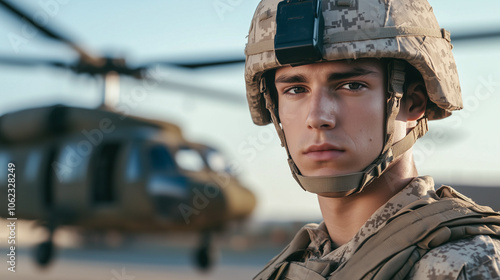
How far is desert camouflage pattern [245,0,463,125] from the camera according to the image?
192 cm

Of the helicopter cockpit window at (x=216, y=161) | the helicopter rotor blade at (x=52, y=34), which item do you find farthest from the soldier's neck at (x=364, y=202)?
the helicopter cockpit window at (x=216, y=161)

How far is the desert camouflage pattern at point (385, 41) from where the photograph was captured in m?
1.92

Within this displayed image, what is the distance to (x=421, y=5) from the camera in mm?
2119

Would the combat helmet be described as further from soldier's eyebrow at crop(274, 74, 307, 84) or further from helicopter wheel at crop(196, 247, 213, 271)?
helicopter wheel at crop(196, 247, 213, 271)

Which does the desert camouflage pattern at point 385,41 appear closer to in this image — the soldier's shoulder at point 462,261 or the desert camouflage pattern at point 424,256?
the desert camouflage pattern at point 424,256

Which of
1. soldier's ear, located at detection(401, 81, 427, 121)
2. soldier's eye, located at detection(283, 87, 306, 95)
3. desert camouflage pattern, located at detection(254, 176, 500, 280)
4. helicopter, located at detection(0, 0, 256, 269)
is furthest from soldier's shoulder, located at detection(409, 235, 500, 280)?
helicopter, located at detection(0, 0, 256, 269)

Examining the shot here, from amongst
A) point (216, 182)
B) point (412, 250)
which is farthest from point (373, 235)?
point (216, 182)

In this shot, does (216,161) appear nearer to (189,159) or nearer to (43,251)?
(189,159)

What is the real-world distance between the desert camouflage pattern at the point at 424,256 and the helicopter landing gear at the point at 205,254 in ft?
27.2

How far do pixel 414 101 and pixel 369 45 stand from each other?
379mm

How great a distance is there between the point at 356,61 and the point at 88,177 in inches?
318

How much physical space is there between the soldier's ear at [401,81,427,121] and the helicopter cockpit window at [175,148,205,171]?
7.55 meters

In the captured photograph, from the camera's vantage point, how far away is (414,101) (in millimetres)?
2137

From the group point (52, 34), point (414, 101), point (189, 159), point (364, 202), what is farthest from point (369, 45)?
point (189, 159)
